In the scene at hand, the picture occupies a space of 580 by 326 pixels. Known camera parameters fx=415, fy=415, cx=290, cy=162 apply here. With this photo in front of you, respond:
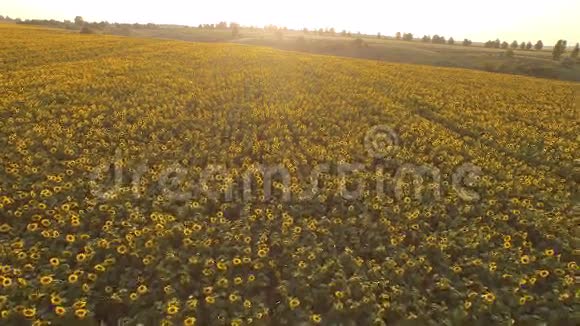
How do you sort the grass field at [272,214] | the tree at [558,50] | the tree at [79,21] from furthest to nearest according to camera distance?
the tree at [79,21]
the tree at [558,50]
the grass field at [272,214]

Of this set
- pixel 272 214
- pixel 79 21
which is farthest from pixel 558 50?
pixel 79 21

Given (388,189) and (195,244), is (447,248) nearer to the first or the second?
(388,189)

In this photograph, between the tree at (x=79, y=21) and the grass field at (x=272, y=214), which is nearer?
the grass field at (x=272, y=214)

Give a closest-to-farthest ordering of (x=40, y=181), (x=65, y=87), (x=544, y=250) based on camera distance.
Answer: (x=544, y=250) < (x=40, y=181) < (x=65, y=87)

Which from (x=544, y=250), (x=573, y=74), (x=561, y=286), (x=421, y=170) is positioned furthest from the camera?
(x=573, y=74)

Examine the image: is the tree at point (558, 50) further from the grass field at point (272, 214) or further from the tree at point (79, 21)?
the tree at point (79, 21)

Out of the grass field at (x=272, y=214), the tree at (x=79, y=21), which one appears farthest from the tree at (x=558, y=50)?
the tree at (x=79, y=21)

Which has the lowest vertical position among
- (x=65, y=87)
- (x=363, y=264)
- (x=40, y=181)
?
(x=363, y=264)

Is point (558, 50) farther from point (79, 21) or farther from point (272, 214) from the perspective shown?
point (79, 21)

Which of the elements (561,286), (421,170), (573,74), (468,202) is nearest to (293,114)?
(421,170)
